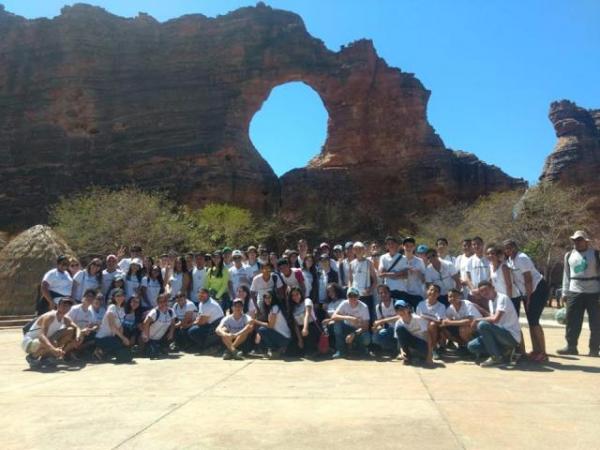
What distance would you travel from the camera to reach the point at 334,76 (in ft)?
167

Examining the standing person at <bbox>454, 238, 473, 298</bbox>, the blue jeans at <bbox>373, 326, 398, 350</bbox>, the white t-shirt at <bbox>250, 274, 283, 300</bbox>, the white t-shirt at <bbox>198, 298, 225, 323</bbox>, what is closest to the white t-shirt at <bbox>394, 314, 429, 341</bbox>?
the blue jeans at <bbox>373, 326, 398, 350</bbox>

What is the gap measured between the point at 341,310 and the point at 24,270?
37.1ft

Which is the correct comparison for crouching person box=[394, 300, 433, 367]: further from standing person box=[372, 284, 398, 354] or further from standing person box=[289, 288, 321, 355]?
standing person box=[289, 288, 321, 355]

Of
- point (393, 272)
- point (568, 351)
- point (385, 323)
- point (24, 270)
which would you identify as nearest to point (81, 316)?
point (385, 323)

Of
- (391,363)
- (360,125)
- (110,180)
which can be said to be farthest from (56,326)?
(360,125)

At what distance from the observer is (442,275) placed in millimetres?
9250

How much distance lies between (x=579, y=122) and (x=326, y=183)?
2184 centimetres

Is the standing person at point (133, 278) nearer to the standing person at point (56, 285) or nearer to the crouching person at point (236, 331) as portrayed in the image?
the standing person at point (56, 285)

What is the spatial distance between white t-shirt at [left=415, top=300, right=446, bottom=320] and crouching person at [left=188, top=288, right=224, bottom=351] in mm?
3421

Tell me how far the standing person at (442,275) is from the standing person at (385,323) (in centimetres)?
94

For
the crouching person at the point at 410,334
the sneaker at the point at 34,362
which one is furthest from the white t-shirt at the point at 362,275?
the sneaker at the point at 34,362

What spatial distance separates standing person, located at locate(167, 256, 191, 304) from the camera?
10312 mm

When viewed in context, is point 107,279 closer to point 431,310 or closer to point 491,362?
point 431,310

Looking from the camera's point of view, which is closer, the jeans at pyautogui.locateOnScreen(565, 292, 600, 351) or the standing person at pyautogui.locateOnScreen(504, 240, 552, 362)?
the standing person at pyautogui.locateOnScreen(504, 240, 552, 362)
